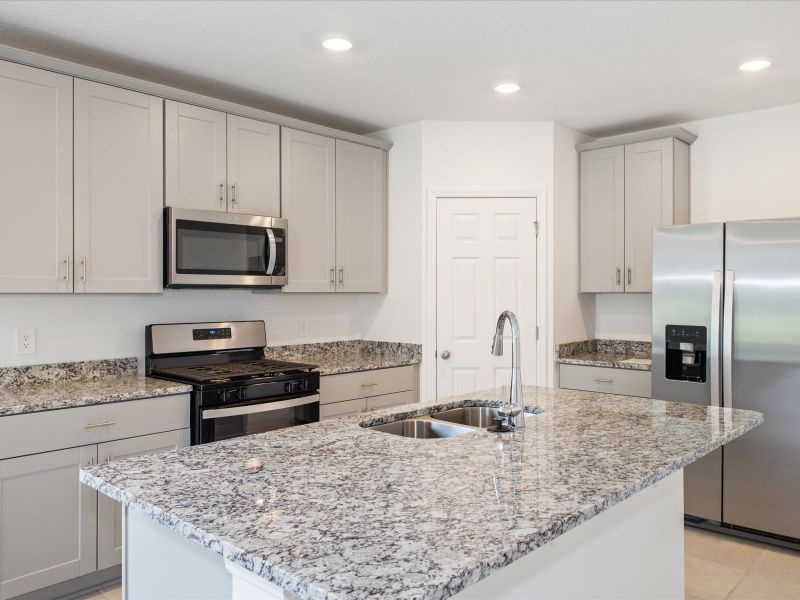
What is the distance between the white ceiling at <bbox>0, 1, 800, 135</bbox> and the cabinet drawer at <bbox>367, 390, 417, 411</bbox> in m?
1.78

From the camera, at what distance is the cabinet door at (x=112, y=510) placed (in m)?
2.68

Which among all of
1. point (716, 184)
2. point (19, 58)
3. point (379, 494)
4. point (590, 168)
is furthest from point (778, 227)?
point (19, 58)

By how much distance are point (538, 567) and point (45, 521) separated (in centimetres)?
209

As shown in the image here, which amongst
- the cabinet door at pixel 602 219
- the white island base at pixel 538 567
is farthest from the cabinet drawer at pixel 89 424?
the cabinet door at pixel 602 219

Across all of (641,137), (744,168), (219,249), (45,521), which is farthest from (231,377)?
(744,168)

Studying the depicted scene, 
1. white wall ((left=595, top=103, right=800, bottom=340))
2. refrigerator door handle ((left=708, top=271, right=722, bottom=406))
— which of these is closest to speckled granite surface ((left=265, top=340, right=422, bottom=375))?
white wall ((left=595, top=103, right=800, bottom=340))

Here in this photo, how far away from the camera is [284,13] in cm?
257

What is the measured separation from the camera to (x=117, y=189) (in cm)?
302

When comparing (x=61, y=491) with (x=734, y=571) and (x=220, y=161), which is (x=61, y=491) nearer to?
(x=220, y=161)

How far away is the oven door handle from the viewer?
296cm

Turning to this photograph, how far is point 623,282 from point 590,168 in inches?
32.1

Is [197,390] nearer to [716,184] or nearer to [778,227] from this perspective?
[778,227]

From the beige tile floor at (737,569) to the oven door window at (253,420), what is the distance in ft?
6.50

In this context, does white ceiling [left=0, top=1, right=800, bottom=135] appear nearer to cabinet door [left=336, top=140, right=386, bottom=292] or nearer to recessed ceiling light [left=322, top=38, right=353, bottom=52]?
recessed ceiling light [left=322, top=38, right=353, bottom=52]
